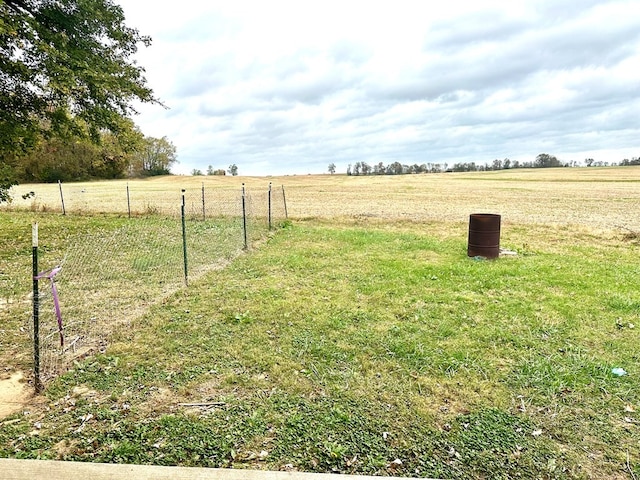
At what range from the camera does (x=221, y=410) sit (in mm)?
3082

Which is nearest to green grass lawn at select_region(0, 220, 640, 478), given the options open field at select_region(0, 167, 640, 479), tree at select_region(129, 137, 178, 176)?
open field at select_region(0, 167, 640, 479)

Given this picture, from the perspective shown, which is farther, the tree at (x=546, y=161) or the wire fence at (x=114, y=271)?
the tree at (x=546, y=161)

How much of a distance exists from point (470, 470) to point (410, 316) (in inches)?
104

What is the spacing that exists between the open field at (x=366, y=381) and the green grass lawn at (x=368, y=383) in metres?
0.01

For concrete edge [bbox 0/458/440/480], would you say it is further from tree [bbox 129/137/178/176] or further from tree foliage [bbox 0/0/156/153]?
tree [bbox 129/137/178/176]

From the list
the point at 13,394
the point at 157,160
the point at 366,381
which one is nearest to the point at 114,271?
the point at 13,394

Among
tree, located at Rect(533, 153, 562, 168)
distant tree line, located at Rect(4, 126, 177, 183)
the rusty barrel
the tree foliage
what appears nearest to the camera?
the rusty barrel

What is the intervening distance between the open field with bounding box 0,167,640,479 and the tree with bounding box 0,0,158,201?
256 inches

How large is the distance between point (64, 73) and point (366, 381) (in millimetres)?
9331

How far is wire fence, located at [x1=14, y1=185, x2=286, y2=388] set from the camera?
13.7 feet

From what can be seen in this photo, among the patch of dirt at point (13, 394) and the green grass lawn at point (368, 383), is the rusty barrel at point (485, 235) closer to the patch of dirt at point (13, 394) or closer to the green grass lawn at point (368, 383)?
the green grass lawn at point (368, 383)

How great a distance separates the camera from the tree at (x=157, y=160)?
64.4m

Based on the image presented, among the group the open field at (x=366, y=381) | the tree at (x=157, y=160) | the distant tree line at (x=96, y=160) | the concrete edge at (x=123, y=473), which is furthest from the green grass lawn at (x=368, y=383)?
the tree at (x=157, y=160)

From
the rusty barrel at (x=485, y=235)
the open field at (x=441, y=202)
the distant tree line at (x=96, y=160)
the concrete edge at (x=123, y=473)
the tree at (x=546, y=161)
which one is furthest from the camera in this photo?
the tree at (x=546, y=161)
